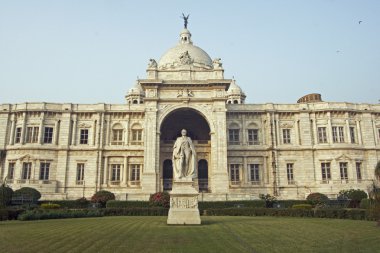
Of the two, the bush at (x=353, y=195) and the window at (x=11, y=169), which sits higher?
the window at (x=11, y=169)

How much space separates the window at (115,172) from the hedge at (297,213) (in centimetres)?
2040

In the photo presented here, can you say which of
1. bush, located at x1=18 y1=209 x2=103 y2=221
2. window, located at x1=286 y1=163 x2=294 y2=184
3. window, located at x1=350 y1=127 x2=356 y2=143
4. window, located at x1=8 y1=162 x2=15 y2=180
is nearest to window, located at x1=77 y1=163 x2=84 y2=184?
window, located at x1=8 y1=162 x2=15 y2=180

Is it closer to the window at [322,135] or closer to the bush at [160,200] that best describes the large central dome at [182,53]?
the window at [322,135]

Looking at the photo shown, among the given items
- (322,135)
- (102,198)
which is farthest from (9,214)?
(322,135)

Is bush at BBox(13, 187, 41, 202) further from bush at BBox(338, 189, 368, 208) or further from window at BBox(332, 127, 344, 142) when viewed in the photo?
window at BBox(332, 127, 344, 142)

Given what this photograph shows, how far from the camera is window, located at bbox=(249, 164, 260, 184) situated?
44103 mm

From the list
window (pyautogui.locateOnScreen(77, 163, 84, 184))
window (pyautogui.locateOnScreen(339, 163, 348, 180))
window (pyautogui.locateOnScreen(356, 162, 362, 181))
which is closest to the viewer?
window (pyautogui.locateOnScreen(339, 163, 348, 180))

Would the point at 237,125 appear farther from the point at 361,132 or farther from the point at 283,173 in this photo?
the point at 361,132

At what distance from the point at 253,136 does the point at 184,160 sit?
29.0 m

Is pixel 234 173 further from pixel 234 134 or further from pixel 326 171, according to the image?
pixel 326 171

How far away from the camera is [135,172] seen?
44.5m

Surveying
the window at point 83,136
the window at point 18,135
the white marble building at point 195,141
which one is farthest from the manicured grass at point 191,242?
the window at point 18,135

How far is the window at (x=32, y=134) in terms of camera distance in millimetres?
44000

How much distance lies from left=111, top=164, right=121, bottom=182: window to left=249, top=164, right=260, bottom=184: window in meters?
18.0
